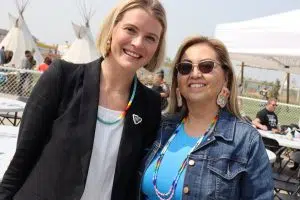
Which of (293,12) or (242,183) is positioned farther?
(293,12)

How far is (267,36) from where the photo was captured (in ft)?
19.6

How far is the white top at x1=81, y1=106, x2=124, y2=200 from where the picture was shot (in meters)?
1.78

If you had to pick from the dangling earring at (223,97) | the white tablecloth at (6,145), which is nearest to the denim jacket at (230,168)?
the dangling earring at (223,97)

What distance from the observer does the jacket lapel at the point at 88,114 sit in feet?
5.67

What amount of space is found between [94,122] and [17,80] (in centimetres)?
1025

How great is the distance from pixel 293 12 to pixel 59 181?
552cm

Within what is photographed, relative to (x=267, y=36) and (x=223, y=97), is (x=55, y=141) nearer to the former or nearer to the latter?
(x=223, y=97)

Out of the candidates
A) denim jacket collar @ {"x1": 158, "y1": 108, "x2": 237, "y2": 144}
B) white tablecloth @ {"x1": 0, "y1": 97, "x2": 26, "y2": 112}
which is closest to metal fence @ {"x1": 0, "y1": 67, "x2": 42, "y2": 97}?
white tablecloth @ {"x1": 0, "y1": 97, "x2": 26, "y2": 112}

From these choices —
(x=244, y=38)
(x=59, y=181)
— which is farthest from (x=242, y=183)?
(x=244, y=38)

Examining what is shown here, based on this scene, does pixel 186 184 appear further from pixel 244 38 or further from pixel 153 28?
pixel 244 38

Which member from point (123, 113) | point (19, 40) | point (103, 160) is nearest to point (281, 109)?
point (123, 113)

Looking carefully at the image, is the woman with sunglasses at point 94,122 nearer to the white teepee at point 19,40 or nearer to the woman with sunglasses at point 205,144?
the woman with sunglasses at point 205,144

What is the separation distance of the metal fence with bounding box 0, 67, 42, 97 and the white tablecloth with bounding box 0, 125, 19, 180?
295 inches

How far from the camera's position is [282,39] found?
5.68 m
